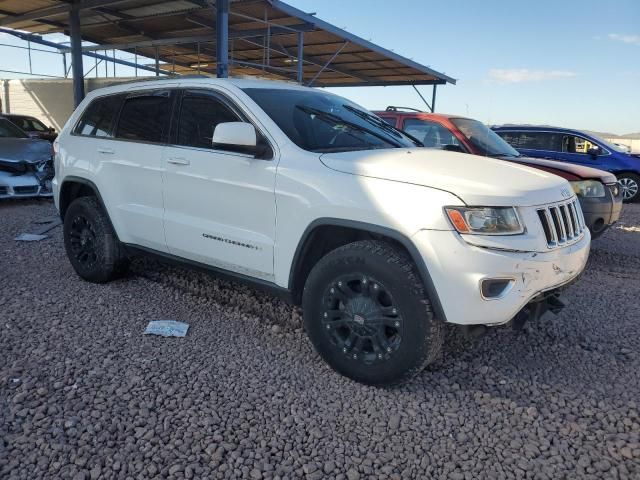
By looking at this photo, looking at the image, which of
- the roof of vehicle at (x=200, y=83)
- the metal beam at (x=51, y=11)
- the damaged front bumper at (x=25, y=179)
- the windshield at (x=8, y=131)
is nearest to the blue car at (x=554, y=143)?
the roof of vehicle at (x=200, y=83)

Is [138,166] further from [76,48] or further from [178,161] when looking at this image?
[76,48]

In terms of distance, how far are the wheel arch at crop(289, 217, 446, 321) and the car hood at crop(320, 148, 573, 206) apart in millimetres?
300

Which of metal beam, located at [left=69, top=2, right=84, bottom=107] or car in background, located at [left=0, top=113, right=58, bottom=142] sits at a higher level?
metal beam, located at [left=69, top=2, right=84, bottom=107]

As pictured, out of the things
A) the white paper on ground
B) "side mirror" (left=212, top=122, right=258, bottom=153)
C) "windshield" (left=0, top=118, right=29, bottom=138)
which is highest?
"side mirror" (left=212, top=122, right=258, bottom=153)

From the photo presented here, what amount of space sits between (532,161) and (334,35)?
8316 mm

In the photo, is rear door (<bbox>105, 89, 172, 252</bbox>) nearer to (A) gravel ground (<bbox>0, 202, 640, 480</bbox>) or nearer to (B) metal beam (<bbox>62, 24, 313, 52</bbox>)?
(A) gravel ground (<bbox>0, 202, 640, 480</bbox>)

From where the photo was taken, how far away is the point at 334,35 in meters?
13.3

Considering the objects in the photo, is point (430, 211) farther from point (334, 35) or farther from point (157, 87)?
point (334, 35)

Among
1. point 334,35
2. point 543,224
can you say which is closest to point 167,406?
point 543,224

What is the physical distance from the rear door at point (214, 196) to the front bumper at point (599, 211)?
412 cm

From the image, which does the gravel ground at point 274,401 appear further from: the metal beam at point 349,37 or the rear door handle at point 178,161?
the metal beam at point 349,37

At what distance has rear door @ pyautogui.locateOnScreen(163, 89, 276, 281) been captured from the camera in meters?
3.41

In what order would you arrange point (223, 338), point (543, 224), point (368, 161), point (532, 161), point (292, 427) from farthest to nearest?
1. point (532, 161)
2. point (223, 338)
3. point (368, 161)
4. point (543, 224)
5. point (292, 427)

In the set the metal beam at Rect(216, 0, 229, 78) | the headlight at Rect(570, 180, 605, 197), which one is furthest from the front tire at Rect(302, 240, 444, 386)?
the metal beam at Rect(216, 0, 229, 78)
